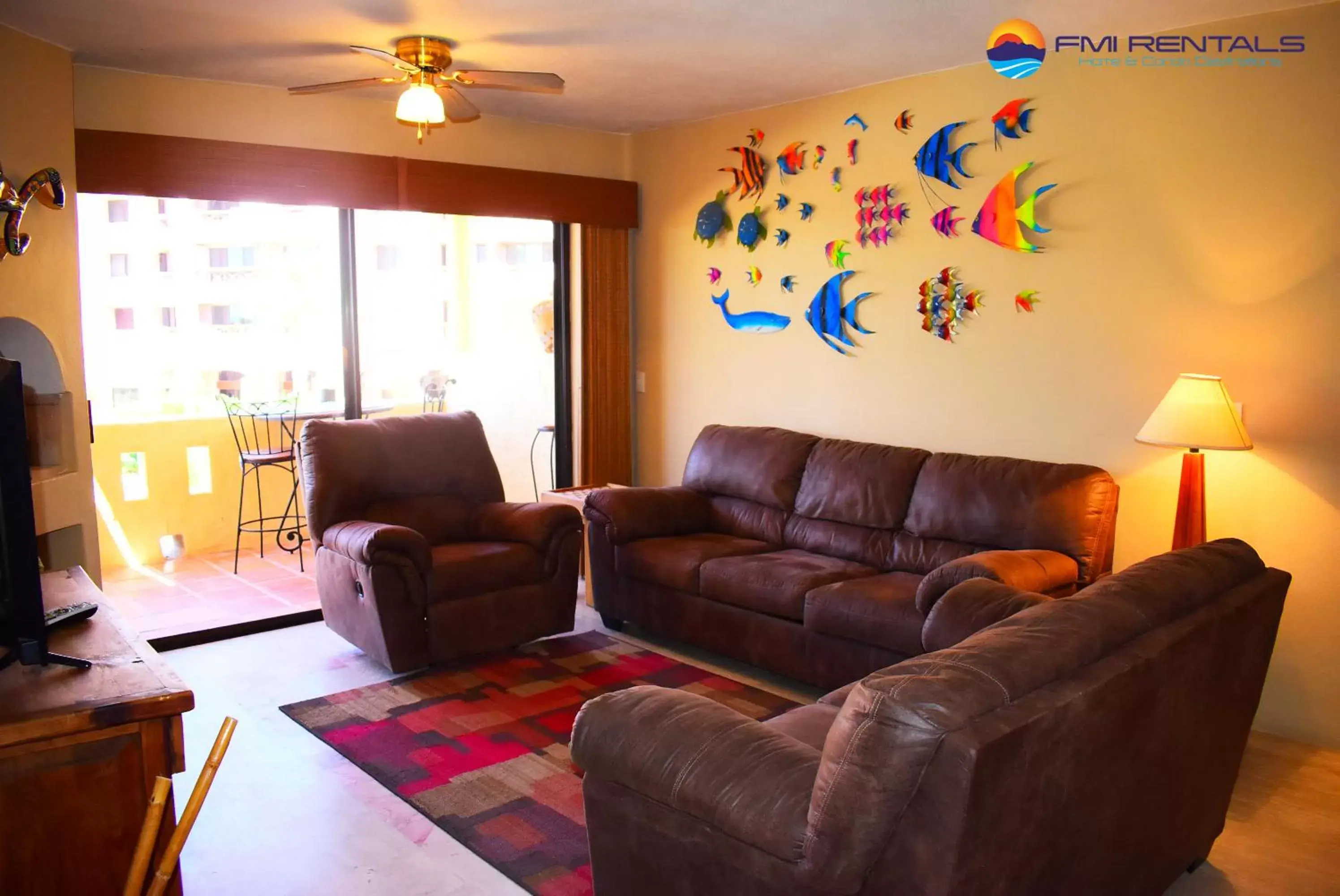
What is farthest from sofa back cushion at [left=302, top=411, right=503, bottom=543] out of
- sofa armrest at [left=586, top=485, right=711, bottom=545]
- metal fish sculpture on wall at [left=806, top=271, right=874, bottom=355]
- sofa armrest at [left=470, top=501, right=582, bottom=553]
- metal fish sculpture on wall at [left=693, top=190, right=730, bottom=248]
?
metal fish sculpture on wall at [left=806, top=271, right=874, bottom=355]

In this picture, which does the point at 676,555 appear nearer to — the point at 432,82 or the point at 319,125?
the point at 432,82

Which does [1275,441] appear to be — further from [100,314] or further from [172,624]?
[100,314]

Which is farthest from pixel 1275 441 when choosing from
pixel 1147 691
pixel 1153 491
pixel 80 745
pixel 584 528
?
pixel 80 745

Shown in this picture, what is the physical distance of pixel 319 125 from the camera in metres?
4.88

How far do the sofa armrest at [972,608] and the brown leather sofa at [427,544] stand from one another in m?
2.00

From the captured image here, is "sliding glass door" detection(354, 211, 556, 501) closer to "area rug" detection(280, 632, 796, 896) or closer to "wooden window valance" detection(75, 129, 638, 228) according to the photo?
"wooden window valance" detection(75, 129, 638, 228)

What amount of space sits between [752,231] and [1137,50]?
2.04 meters

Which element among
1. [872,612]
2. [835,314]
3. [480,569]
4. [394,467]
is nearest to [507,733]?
[480,569]

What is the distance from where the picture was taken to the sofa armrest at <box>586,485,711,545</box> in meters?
4.70

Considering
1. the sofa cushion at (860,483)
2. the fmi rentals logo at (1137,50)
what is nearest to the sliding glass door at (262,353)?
the sofa cushion at (860,483)

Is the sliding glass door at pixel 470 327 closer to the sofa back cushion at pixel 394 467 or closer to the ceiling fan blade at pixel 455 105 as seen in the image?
the sofa back cushion at pixel 394 467

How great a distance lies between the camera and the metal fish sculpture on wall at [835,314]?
4848 mm

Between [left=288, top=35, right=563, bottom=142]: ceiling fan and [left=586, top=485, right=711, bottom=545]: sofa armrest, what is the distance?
1.79 metres

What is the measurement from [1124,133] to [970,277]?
0.81m
